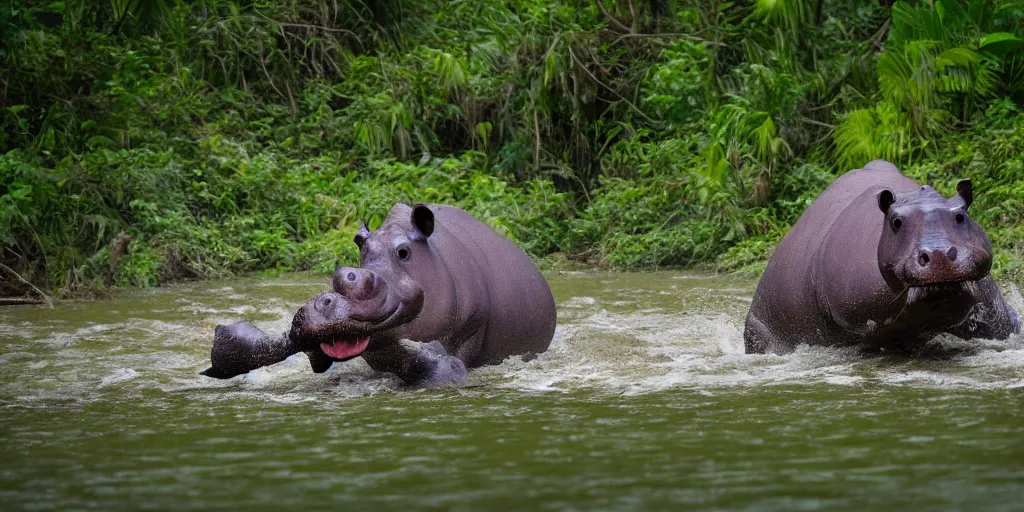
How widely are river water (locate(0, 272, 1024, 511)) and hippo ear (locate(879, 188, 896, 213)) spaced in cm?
74

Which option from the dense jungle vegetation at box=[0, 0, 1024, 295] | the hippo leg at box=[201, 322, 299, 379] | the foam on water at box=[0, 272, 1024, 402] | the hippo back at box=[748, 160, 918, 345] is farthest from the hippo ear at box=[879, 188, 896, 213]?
the dense jungle vegetation at box=[0, 0, 1024, 295]

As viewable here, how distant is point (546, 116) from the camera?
1530cm

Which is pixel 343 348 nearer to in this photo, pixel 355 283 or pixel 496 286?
pixel 355 283

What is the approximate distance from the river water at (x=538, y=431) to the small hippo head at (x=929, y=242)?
435mm

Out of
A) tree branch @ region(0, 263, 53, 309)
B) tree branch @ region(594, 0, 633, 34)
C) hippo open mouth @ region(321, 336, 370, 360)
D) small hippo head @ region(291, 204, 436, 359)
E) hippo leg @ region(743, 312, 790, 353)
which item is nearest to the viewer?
small hippo head @ region(291, 204, 436, 359)

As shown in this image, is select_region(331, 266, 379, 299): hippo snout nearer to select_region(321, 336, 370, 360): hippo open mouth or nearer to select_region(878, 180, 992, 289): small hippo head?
select_region(321, 336, 370, 360): hippo open mouth

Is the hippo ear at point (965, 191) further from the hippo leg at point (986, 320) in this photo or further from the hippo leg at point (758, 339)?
the hippo leg at point (758, 339)

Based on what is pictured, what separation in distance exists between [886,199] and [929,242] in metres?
0.40

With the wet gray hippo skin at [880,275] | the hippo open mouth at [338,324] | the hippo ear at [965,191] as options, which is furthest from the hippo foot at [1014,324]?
the hippo open mouth at [338,324]

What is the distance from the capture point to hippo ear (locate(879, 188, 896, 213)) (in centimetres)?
626

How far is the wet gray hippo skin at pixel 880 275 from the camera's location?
6.00m

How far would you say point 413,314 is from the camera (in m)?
6.39

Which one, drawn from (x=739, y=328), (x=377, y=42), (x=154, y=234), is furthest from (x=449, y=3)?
(x=739, y=328)

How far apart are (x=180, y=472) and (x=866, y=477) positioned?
2097 millimetres
